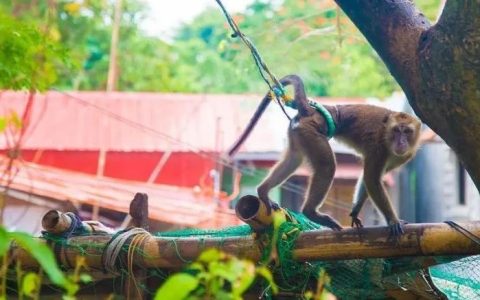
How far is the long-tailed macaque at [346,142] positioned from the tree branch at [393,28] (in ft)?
5.90

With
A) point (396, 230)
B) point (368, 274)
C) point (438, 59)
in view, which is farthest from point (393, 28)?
point (368, 274)

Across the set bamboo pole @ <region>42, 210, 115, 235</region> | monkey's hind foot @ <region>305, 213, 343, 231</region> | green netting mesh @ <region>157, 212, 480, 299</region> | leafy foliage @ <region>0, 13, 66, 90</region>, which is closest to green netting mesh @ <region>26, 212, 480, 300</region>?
green netting mesh @ <region>157, 212, 480, 299</region>

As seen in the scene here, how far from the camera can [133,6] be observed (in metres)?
23.0

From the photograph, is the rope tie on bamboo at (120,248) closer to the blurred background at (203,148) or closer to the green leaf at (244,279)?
the green leaf at (244,279)

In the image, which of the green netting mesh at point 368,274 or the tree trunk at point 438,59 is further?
the green netting mesh at point 368,274

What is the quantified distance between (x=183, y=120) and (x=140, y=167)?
1242 millimetres

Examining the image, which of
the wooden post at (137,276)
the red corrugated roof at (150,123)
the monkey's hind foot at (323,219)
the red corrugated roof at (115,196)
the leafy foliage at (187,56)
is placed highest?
the leafy foliage at (187,56)

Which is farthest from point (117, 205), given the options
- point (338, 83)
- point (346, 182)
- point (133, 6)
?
point (133, 6)

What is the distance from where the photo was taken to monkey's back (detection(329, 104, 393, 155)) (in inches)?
243

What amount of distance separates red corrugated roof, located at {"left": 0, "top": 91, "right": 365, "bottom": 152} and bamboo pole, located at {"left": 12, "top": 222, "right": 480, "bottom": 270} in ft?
29.3

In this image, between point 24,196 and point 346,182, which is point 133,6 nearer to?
point 346,182

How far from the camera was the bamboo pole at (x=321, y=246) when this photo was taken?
410cm

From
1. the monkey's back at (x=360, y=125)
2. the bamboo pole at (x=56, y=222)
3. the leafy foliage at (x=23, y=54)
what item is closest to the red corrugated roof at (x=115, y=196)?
the leafy foliage at (x=23, y=54)

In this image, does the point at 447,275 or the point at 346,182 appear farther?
the point at 346,182
